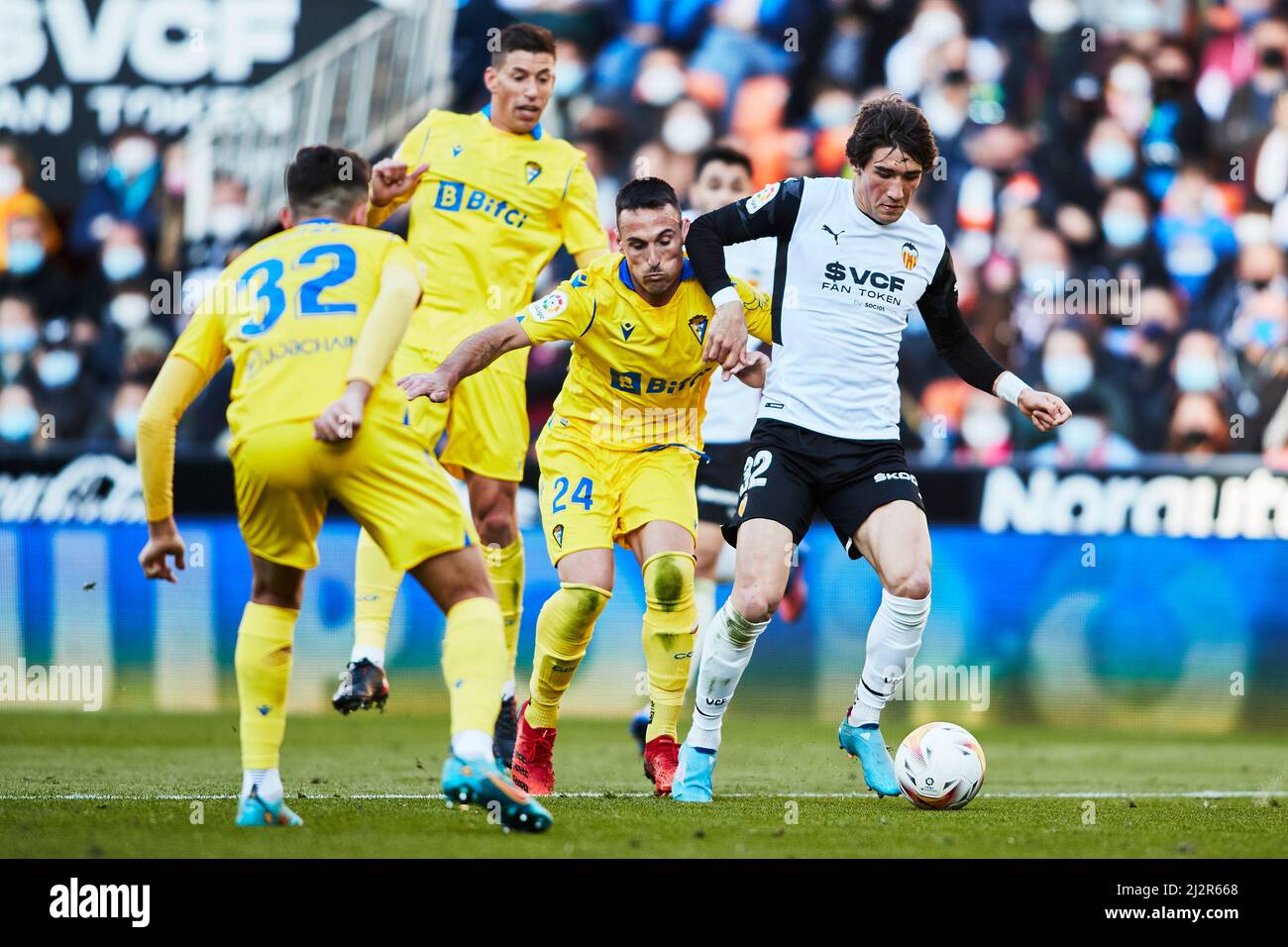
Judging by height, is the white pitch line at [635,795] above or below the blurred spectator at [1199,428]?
below

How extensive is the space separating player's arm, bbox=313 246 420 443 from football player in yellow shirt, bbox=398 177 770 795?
49.7 inches

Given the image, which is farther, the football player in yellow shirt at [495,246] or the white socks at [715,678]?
the football player in yellow shirt at [495,246]

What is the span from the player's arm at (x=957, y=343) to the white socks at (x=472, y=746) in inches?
103

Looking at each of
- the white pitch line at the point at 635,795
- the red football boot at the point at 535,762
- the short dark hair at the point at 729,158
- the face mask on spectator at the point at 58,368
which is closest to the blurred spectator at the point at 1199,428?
the short dark hair at the point at 729,158

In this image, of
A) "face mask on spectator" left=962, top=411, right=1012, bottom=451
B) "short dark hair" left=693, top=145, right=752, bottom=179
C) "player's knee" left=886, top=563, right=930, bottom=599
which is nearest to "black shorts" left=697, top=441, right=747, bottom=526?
"short dark hair" left=693, top=145, right=752, bottom=179

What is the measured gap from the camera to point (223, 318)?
4891 mm

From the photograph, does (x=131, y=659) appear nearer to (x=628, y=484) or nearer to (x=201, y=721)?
(x=201, y=721)

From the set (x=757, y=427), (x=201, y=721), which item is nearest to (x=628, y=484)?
(x=757, y=427)

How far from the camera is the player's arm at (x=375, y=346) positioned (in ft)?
15.0

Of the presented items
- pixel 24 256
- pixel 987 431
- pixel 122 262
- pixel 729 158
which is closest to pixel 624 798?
pixel 729 158

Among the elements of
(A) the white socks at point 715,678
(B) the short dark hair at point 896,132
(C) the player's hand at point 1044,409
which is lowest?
(A) the white socks at point 715,678

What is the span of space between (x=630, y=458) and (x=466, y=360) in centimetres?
103

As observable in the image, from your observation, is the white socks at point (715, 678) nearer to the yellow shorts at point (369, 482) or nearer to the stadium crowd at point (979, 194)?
the yellow shorts at point (369, 482)

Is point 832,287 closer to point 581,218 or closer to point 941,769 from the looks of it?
point 581,218
